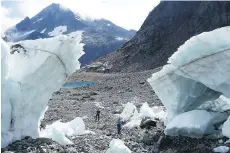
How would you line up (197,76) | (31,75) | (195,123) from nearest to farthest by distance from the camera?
(195,123), (31,75), (197,76)

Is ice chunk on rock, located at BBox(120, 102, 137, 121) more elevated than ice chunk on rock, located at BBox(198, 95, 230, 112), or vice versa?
ice chunk on rock, located at BBox(120, 102, 137, 121)

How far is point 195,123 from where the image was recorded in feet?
48.9

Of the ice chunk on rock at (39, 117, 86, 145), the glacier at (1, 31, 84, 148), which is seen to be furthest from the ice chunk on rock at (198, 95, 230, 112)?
the glacier at (1, 31, 84, 148)

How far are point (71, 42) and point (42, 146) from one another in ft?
14.9

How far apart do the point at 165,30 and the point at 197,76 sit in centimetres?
9064

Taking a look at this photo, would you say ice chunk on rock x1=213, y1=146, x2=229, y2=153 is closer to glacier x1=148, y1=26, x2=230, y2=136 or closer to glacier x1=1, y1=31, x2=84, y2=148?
glacier x1=148, y1=26, x2=230, y2=136

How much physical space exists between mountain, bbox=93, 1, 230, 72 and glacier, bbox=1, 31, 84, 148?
7631cm

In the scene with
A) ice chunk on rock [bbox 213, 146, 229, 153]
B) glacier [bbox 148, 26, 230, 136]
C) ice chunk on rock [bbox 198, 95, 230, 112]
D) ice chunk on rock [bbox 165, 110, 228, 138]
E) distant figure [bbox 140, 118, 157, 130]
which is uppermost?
glacier [bbox 148, 26, 230, 136]

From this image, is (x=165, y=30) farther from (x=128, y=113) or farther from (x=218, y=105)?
(x=218, y=105)

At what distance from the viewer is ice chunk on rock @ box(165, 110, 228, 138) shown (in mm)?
14836

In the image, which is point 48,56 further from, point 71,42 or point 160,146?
point 160,146

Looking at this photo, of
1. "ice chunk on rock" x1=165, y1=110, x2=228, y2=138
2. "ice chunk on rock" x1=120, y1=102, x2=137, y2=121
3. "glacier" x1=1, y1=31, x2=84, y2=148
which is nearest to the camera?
"glacier" x1=1, y1=31, x2=84, y2=148

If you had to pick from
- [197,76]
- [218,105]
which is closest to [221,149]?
[197,76]

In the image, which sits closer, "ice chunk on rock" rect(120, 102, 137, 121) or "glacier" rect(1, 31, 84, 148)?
"glacier" rect(1, 31, 84, 148)
